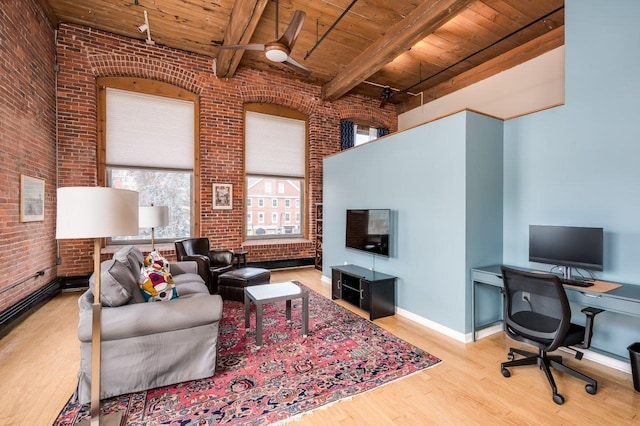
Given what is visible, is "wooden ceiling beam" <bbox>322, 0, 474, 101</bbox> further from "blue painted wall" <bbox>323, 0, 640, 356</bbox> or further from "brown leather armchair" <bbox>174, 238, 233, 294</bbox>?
"brown leather armchair" <bbox>174, 238, 233, 294</bbox>

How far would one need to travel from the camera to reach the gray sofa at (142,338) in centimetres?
210

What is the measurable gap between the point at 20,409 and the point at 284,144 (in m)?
5.49

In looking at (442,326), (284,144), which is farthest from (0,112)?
(442,326)

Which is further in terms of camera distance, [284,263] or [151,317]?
[284,263]

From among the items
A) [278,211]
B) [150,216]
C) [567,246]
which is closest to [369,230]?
[567,246]

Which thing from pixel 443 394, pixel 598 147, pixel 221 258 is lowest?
pixel 443 394

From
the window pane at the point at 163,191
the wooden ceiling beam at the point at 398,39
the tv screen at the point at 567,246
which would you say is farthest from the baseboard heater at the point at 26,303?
the wooden ceiling beam at the point at 398,39

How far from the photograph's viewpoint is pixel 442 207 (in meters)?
3.33

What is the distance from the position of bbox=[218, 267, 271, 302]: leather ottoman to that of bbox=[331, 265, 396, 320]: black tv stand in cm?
116

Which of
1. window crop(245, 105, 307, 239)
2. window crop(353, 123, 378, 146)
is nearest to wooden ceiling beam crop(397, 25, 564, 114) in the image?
window crop(353, 123, 378, 146)

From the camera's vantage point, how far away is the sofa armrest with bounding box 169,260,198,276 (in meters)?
3.88

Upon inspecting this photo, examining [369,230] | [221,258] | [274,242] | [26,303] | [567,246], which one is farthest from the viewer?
[274,242]

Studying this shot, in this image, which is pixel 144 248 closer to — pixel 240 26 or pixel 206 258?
pixel 206 258

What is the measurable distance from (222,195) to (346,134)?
3.31 metres
